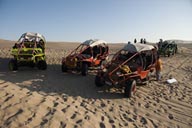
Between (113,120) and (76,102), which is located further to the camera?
(76,102)

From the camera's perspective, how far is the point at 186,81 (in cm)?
1348

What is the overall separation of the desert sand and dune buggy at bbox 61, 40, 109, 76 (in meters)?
0.74

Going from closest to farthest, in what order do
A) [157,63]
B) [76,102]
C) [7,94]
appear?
[7,94] → [76,102] → [157,63]

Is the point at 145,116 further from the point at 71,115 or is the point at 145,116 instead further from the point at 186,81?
the point at 186,81

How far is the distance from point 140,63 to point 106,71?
1919mm

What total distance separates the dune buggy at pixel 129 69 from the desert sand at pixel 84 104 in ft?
1.21

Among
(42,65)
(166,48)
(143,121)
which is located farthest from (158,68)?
(166,48)

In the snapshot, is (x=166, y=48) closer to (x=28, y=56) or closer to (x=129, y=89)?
(x=28, y=56)

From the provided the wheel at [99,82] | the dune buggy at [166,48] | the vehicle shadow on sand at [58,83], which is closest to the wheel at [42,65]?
the vehicle shadow on sand at [58,83]

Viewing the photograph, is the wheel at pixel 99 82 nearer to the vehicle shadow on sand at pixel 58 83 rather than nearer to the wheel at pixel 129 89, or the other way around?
the vehicle shadow on sand at pixel 58 83

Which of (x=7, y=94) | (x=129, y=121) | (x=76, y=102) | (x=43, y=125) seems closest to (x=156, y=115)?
(x=129, y=121)

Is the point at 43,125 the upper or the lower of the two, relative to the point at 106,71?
lower

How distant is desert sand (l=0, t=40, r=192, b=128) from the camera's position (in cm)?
687

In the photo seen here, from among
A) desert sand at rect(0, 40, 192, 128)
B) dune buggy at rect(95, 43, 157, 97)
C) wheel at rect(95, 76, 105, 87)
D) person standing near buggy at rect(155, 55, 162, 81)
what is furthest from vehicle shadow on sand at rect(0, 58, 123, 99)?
person standing near buggy at rect(155, 55, 162, 81)
